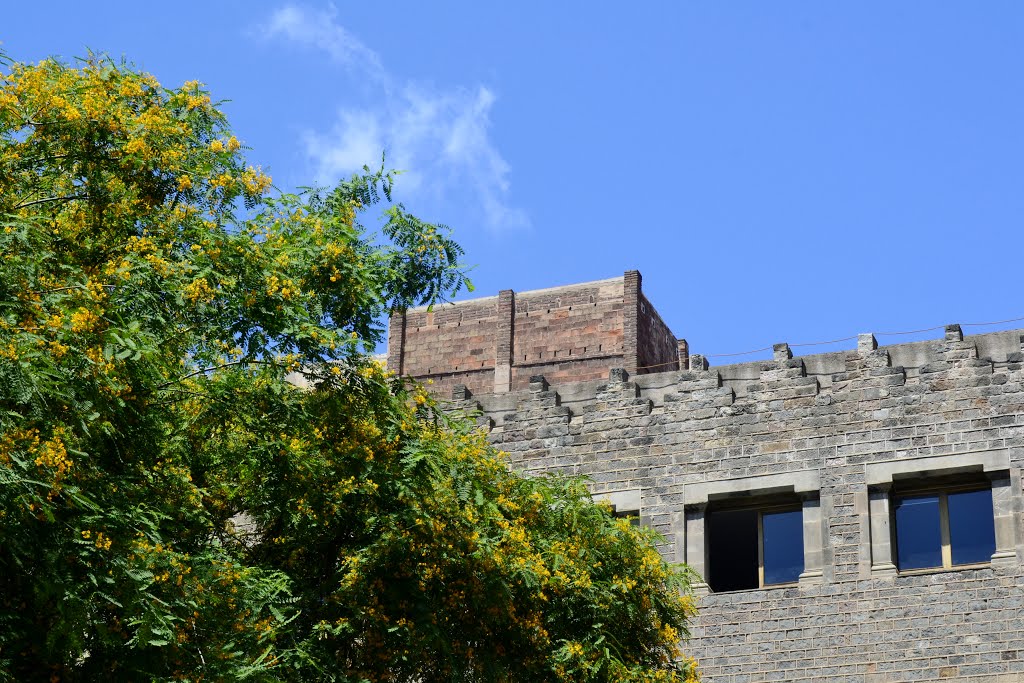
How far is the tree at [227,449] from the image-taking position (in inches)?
548

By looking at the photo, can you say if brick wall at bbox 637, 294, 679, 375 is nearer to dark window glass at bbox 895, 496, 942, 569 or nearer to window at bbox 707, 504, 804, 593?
window at bbox 707, 504, 804, 593

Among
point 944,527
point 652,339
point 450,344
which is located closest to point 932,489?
point 944,527

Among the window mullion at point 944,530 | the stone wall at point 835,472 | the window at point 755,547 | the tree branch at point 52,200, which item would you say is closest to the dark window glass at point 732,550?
the window at point 755,547

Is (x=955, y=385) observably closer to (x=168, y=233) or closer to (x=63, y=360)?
(x=168, y=233)

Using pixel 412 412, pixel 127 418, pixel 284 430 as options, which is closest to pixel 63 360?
pixel 127 418

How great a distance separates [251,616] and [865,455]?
12290 mm

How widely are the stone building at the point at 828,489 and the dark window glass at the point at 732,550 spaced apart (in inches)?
0.9

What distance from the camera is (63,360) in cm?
1380

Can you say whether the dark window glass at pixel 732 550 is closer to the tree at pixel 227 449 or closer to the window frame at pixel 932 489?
the window frame at pixel 932 489

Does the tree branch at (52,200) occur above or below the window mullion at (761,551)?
above

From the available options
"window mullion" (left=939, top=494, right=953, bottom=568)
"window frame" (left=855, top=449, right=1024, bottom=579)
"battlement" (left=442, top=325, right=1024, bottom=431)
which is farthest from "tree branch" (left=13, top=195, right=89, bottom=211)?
"window mullion" (left=939, top=494, right=953, bottom=568)

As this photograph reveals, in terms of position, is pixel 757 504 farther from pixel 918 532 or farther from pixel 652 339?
pixel 652 339

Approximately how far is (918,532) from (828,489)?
151cm

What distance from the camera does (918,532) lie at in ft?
82.4
